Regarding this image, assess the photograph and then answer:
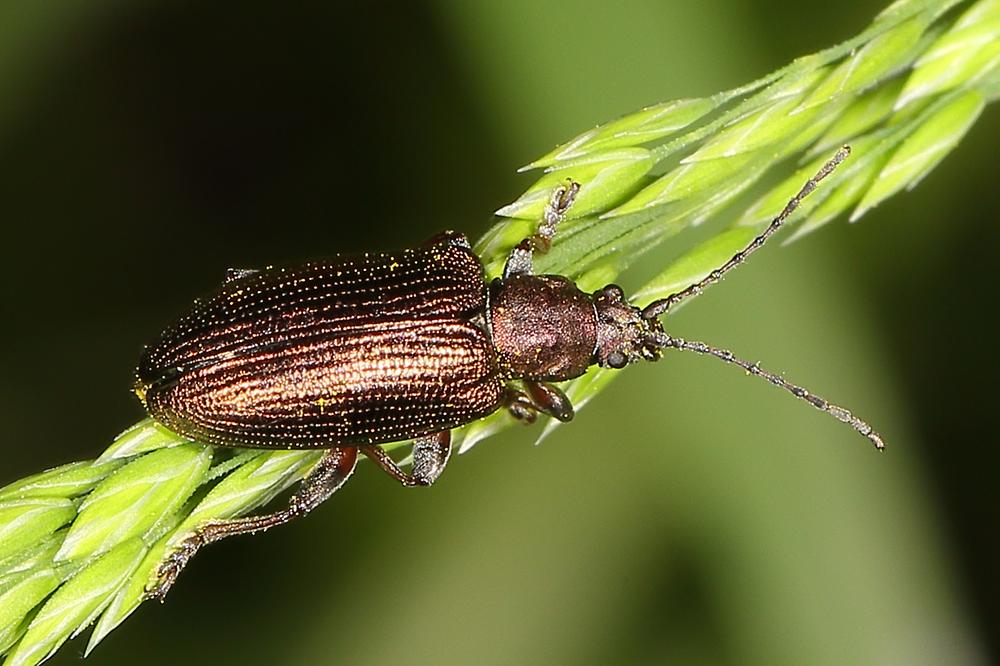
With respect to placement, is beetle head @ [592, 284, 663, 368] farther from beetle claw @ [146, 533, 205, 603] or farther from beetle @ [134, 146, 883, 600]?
beetle claw @ [146, 533, 205, 603]

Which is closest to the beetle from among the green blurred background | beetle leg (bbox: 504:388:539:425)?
beetle leg (bbox: 504:388:539:425)

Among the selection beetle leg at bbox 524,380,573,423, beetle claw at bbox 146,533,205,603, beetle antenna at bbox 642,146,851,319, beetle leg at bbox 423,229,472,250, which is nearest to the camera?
beetle antenna at bbox 642,146,851,319

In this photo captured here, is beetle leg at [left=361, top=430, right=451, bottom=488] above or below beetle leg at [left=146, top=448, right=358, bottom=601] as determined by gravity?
below

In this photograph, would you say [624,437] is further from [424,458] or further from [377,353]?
[377,353]

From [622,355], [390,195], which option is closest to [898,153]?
[622,355]

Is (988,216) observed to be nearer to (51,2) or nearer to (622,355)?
(622,355)

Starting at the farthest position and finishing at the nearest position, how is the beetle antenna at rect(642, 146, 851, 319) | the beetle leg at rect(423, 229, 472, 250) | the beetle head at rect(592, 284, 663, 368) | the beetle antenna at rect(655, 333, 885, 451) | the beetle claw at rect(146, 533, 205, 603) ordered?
1. the beetle leg at rect(423, 229, 472, 250)
2. the beetle head at rect(592, 284, 663, 368)
3. the beetle antenna at rect(655, 333, 885, 451)
4. the beetle claw at rect(146, 533, 205, 603)
5. the beetle antenna at rect(642, 146, 851, 319)

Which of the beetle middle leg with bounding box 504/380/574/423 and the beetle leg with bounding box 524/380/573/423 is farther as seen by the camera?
the beetle middle leg with bounding box 504/380/574/423
